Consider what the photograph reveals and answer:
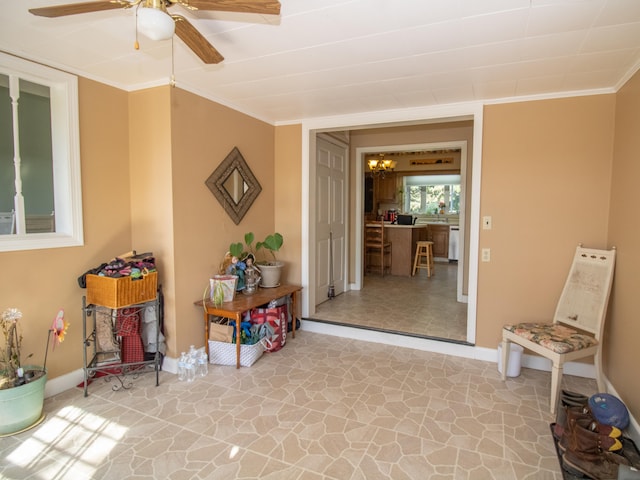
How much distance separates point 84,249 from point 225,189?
1.26 meters

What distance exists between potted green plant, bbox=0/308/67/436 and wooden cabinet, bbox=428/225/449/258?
7.82 meters

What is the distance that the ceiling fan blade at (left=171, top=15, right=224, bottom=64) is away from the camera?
1.57m

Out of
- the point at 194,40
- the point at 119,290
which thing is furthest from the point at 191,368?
the point at 194,40

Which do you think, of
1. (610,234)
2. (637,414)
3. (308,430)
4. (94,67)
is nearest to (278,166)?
(94,67)

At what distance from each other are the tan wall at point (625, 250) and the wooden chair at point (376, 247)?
3963 millimetres

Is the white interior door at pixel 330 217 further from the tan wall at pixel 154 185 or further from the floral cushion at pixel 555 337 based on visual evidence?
the floral cushion at pixel 555 337

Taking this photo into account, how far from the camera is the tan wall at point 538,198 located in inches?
117

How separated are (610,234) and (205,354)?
344cm

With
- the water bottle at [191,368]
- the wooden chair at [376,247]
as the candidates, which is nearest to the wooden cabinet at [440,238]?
the wooden chair at [376,247]

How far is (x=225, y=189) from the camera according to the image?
138 inches

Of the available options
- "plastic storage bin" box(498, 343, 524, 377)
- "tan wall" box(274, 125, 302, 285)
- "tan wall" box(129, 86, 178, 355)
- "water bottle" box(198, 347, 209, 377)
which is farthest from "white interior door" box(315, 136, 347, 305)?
"plastic storage bin" box(498, 343, 524, 377)

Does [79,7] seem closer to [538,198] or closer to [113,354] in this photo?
[113,354]

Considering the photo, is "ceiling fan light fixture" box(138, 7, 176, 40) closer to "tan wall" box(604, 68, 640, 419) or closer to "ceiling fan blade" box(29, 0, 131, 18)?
"ceiling fan blade" box(29, 0, 131, 18)

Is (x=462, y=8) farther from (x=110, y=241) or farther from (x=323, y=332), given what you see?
(x=323, y=332)
